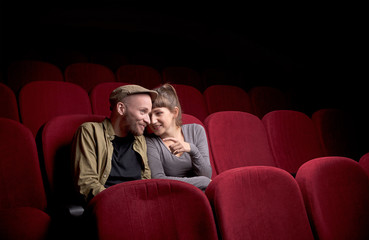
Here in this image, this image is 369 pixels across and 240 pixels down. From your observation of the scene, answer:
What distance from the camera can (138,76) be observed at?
79 cm

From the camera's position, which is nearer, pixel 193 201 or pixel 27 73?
pixel 193 201

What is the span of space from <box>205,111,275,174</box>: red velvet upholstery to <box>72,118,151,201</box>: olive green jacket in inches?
7.7

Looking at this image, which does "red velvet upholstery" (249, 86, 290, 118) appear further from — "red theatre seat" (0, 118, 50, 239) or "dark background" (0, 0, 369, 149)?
"red theatre seat" (0, 118, 50, 239)

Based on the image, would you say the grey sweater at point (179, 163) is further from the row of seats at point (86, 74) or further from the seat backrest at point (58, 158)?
the row of seats at point (86, 74)

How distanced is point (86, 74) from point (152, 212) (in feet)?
1.71

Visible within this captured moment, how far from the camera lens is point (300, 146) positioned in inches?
24.2

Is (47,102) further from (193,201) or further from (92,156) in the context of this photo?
(193,201)

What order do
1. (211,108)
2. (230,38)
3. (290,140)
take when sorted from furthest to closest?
(230,38) < (211,108) < (290,140)

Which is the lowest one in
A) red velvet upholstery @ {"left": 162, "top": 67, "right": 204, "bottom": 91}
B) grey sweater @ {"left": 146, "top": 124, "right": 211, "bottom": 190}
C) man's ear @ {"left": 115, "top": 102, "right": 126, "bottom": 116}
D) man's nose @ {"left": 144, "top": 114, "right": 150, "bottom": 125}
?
grey sweater @ {"left": 146, "top": 124, "right": 211, "bottom": 190}

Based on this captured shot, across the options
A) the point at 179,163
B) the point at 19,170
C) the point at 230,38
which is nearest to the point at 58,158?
the point at 19,170

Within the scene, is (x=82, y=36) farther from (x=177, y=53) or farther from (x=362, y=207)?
(x=362, y=207)

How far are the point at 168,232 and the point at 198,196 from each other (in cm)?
4

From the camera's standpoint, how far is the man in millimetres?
354

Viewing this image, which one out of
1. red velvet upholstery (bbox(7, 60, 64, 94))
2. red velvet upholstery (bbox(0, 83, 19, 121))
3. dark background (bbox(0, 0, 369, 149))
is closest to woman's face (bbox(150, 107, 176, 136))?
red velvet upholstery (bbox(0, 83, 19, 121))
